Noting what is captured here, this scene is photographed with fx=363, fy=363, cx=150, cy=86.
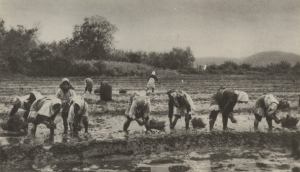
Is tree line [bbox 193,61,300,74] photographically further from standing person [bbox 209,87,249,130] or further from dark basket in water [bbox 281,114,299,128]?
standing person [bbox 209,87,249,130]

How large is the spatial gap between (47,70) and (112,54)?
6.92 m

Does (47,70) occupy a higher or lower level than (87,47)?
lower

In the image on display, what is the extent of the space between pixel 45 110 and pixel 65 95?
44.2 inches

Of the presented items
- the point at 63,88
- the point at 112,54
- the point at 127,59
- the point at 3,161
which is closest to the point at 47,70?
the point at 112,54

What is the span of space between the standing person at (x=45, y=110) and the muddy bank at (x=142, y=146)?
805 millimetres

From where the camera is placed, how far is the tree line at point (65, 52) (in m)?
24.8

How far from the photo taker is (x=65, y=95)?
339 inches

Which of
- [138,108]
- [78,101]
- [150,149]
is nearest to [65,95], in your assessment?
[78,101]

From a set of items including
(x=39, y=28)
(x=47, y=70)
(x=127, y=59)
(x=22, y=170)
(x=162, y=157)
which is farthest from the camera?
(x=127, y=59)

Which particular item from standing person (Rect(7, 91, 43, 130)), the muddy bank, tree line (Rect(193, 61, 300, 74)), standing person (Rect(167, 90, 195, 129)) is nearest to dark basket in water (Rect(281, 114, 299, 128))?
the muddy bank

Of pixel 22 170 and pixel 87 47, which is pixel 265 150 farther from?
pixel 87 47

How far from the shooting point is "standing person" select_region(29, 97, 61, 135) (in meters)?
7.55

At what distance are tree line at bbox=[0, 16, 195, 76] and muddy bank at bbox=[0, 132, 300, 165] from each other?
17.8m

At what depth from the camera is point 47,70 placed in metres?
28.7
